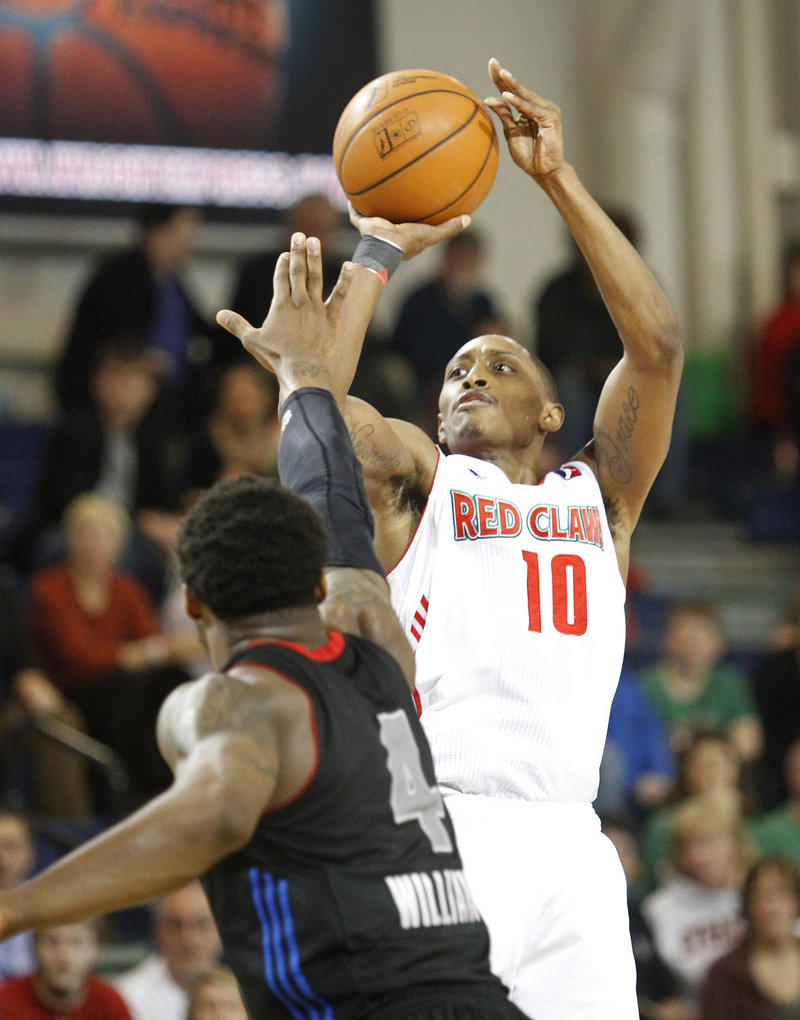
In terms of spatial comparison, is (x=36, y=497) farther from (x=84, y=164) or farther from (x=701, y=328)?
(x=701, y=328)

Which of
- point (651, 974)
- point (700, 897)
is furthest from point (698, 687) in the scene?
point (651, 974)

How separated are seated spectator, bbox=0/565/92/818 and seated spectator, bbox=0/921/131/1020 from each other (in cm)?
144

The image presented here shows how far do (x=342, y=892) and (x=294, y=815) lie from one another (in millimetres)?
159

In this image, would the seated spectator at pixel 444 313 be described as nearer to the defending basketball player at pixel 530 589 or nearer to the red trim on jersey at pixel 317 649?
the defending basketball player at pixel 530 589

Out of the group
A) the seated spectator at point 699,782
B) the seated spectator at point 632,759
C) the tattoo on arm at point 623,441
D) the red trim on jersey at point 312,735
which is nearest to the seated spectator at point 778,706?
the seated spectator at point 632,759

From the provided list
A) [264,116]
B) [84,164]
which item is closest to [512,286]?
[264,116]

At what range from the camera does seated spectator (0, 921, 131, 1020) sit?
6.12m

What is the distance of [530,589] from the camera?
13.4ft

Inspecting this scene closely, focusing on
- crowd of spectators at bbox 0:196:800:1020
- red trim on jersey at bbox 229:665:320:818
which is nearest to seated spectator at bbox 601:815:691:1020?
crowd of spectators at bbox 0:196:800:1020

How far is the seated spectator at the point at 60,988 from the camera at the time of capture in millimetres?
6117

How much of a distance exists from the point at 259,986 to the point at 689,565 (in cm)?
928

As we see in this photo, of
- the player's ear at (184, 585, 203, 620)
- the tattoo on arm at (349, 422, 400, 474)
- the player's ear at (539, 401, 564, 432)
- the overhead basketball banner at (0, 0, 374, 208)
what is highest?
the overhead basketball banner at (0, 0, 374, 208)

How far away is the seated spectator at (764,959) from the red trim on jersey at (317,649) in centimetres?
458

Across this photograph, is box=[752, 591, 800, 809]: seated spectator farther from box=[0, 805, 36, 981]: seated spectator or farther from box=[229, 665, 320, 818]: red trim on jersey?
box=[229, 665, 320, 818]: red trim on jersey
